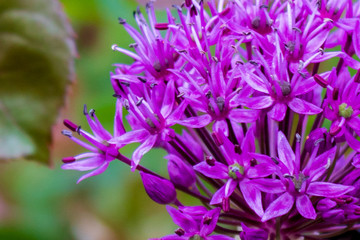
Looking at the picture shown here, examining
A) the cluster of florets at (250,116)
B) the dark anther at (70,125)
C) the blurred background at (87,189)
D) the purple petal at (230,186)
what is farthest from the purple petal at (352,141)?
the blurred background at (87,189)

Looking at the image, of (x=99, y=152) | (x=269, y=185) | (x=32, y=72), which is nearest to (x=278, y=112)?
(x=269, y=185)

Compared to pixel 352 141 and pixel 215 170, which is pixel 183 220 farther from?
pixel 352 141

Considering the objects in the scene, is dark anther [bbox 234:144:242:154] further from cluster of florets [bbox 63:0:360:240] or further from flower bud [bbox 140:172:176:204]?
flower bud [bbox 140:172:176:204]

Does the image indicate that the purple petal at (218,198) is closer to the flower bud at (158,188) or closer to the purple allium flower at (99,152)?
the flower bud at (158,188)

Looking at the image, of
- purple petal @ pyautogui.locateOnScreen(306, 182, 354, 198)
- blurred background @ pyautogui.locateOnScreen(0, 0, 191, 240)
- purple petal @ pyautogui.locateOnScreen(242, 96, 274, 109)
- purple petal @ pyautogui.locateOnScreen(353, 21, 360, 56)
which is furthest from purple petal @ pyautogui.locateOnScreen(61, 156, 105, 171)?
blurred background @ pyautogui.locateOnScreen(0, 0, 191, 240)

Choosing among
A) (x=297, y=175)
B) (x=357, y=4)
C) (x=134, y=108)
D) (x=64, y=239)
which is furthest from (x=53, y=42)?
(x=64, y=239)

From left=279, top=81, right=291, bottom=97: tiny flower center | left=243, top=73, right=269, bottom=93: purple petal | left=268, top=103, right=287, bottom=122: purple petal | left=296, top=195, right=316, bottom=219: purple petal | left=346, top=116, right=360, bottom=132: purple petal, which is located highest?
left=243, top=73, right=269, bottom=93: purple petal

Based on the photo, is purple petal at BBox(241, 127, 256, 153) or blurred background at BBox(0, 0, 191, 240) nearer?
purple petal at BBox(241, 127, 256, 153)

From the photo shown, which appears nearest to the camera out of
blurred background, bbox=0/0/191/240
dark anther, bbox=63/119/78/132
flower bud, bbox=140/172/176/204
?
flower bud, bbox=140/172/176/204

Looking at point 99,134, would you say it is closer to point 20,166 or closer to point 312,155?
point 312,155
